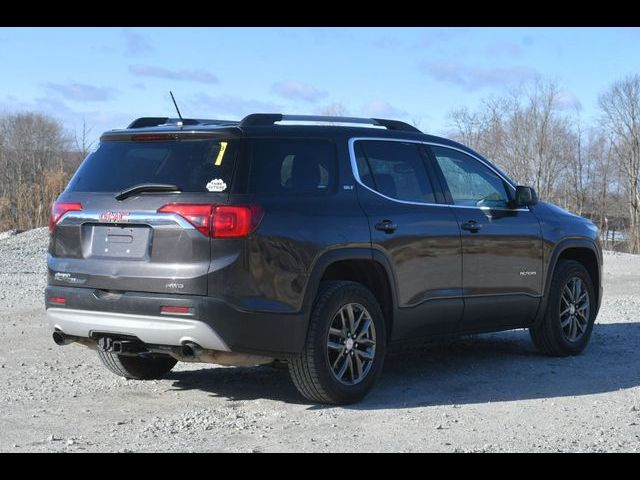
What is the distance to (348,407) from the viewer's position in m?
6.54

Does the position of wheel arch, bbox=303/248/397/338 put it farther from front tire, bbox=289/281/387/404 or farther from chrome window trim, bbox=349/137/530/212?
chrome window trim, bbox=349/137/530/212

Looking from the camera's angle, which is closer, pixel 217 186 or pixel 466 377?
pixel 217 186

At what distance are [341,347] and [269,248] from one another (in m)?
0.93

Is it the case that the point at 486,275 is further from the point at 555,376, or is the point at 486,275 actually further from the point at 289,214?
the point at 289,214

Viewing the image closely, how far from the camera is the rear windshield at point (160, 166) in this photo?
6191mm

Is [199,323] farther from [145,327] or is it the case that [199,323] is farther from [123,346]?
[123,346]

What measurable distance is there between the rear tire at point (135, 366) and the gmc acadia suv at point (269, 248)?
0.02m

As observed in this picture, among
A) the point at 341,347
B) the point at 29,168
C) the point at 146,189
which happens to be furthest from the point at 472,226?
the point at 29,168

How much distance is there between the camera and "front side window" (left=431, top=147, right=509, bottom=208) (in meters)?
7.65

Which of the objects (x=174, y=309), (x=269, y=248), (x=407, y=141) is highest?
(x=407, y=141)

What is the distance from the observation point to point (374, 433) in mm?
5781

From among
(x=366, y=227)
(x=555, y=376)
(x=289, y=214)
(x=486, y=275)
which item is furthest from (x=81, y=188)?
(x=555, y=376)

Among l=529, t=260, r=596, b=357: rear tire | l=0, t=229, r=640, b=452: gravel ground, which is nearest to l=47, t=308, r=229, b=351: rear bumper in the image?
l=0, t=229, r=640, b=452: gravel ground

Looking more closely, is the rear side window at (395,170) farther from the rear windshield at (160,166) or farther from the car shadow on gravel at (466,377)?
the car shadow on gravel at (466,377)
